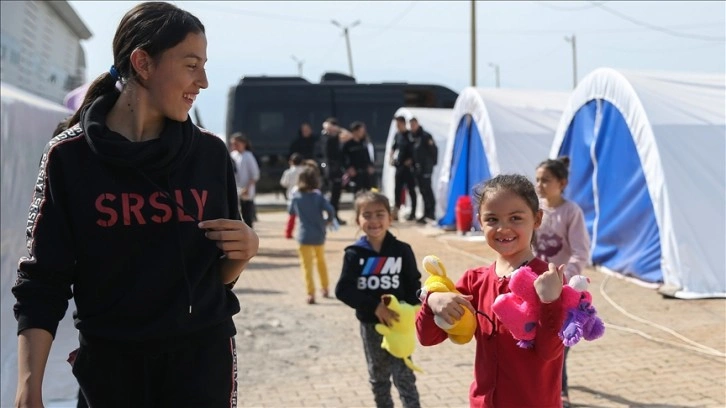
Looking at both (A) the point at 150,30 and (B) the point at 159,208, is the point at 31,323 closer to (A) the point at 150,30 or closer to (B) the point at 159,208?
(B) the point at 159,208

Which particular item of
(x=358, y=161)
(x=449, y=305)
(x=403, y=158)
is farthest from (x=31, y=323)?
(x=403, y=158)

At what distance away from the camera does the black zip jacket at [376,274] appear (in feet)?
15.9

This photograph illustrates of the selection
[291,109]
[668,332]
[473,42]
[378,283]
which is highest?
[473,42]

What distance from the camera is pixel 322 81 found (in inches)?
967

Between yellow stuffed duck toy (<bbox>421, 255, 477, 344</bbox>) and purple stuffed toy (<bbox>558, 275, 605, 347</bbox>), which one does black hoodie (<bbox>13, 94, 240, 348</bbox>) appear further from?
purple stuffed toy (<bbox>558, 275, 605, 347</bbox>)

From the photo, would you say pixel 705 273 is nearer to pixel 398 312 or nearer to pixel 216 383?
pixel 398 312

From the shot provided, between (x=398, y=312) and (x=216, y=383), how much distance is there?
2338 millimetres

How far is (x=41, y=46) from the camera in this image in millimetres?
21250

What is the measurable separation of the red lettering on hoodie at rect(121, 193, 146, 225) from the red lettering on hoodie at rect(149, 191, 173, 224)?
28mm

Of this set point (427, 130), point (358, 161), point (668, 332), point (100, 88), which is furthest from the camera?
point (427, 130)

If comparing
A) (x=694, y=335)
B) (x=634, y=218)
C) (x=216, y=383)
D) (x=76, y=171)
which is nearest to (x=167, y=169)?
(x=76, y=171)

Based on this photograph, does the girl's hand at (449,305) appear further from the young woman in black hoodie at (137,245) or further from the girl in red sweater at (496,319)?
the young woman in black hoodie at (137,245)

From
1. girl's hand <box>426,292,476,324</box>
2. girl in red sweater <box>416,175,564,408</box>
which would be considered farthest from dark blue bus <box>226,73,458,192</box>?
girl's hand <box>426,292,476,324</box>

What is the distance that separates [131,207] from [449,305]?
3.68 feet
